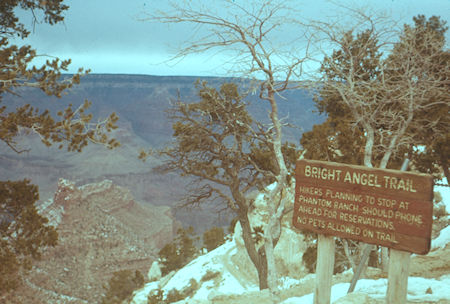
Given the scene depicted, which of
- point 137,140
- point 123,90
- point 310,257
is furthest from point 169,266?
point 123,90

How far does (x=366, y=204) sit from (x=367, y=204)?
1 cm

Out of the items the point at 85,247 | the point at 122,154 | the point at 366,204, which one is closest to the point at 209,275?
the point at 366,204

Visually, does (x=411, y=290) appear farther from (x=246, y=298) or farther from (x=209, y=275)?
(x=209, y=275)

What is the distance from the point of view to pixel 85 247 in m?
72.4

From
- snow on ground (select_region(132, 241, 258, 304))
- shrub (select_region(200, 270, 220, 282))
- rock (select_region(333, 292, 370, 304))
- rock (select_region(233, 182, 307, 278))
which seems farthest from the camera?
shrub (select_region(200, 270, 220, 282))

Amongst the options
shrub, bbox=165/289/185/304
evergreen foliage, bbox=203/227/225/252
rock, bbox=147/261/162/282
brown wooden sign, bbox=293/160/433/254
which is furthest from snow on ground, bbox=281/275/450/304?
rock, bbox=147/261/162/282

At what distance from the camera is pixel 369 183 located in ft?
17.9

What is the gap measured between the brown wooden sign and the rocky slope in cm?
5364

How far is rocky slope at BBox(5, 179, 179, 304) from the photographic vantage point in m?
60.1

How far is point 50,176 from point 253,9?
434 feet

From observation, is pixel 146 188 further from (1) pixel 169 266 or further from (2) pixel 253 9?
(2) pixel 253 9

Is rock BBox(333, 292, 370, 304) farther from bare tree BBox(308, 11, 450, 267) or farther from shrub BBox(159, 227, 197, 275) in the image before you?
shrub BBox(159, 227, 197, 275)

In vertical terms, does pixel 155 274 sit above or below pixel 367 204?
below

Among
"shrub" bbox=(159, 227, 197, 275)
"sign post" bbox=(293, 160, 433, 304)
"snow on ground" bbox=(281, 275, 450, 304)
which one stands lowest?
"shrub" bbox=(159, 227, 197, 275)
